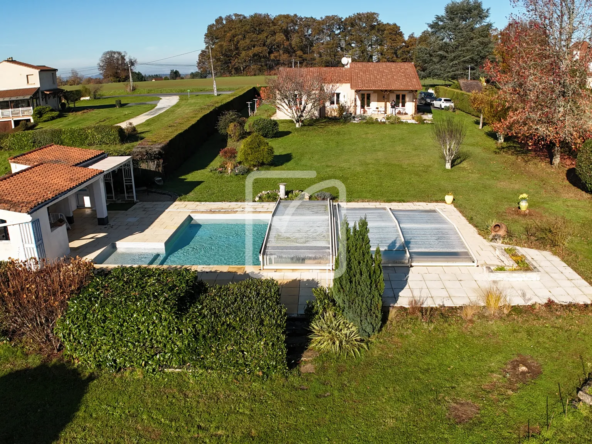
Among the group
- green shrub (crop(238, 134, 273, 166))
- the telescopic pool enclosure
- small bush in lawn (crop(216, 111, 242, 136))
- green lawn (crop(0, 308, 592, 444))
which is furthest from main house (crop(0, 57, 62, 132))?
green lawn (crop(0, 308, 592, 444))

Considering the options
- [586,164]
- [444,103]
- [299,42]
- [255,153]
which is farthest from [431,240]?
[299,42]

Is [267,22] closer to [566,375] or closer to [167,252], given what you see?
[167,252]

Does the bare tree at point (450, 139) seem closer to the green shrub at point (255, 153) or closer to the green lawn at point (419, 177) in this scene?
the green lawn at point (419, 177)

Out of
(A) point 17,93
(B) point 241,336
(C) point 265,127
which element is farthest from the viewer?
(A) point 17,93

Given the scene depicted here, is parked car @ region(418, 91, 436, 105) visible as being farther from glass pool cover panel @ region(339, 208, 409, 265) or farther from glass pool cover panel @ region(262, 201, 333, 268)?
glass pool cover panel @ region(262, 201, 333, 268)

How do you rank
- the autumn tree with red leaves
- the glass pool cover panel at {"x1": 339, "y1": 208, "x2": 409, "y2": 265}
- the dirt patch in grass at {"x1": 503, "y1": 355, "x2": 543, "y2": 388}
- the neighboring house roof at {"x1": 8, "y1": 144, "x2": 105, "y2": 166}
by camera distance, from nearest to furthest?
the dirt patch in grass at {"x1": 503, "y1": 355, "x2": 543, "y2": 388}
the glass pool cover panel at {"x1": 339, "y1": 208, "x2": 409, "y2": 265}
the neighboring house roof at {"x1": 8, "y1": 144, "x2": 105, "y2": 166}
the autumn tree with red leaves

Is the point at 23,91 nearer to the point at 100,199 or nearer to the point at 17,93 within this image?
the point at 17,93
